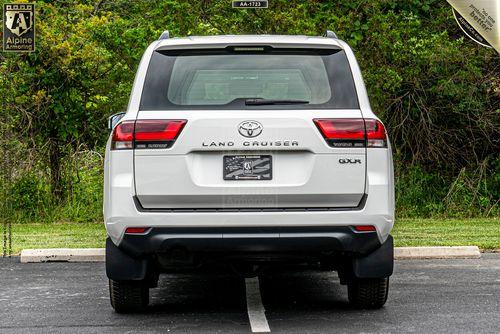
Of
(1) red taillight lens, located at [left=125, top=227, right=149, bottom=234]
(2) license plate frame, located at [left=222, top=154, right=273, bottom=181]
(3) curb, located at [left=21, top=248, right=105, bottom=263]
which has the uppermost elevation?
(2) license plate frame, located at [left=222, top=154, right=273, bottom=181]

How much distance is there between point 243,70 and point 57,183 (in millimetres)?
12280

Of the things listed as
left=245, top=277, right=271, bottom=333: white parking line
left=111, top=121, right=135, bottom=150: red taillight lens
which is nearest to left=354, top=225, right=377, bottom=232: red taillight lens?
left=245, top=277, right=271, bottom=333: white parking line

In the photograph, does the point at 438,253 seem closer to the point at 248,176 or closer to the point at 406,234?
the point at 406,234

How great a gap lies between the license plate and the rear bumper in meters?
0.35

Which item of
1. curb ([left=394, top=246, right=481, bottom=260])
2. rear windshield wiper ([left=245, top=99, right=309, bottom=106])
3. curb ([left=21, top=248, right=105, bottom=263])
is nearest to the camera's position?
rear windshield wiper ([left=245, top=99, right=309, bottom=106])

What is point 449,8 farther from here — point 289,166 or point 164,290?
point 289,166

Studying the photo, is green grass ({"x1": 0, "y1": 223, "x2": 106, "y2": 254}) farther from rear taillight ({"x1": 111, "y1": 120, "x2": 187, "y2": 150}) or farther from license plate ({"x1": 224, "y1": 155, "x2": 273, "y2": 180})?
license plate ({"x1": 224, "y1": 155, "x2": 273, "y2": 180})

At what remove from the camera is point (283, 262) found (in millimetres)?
7715

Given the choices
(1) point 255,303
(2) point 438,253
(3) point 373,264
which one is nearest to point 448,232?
(2) point 438,253

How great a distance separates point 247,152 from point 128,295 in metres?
1.60

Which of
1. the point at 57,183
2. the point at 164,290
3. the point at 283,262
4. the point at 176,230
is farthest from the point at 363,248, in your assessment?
the point at 57,183

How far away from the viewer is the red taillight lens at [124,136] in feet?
24.2

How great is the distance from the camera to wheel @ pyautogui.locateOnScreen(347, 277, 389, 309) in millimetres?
8141

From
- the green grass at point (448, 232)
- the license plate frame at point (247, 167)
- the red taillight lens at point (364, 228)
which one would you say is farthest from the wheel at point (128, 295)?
the green grass at point (448, 232)
